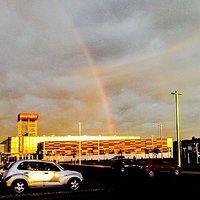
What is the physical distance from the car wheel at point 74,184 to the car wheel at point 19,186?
94.0 inches

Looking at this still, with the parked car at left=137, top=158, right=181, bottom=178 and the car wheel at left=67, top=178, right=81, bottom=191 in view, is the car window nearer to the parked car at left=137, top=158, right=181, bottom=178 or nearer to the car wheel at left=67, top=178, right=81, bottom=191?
the car wheel at left=67, top=178, right=81, bottom=191

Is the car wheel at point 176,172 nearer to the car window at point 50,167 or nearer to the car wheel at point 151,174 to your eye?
the car wheel at point 151,174

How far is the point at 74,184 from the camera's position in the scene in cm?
2148

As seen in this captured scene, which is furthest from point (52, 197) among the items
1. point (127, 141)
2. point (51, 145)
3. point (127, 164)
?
point (127, 141)

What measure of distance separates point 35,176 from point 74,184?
2.31 metres

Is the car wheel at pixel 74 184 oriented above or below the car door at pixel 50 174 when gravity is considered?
below

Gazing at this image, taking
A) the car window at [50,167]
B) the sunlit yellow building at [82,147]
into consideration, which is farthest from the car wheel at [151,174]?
the sunlit yellow building at [82,147]

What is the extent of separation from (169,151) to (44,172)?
4850 inches

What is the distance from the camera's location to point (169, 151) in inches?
5507

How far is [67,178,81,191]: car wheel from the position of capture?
21277 mm

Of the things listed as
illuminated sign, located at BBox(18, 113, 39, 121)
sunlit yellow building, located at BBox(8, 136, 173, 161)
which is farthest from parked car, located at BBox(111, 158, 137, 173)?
illuminated sign, located at BBox(18, 113, 39, 121)

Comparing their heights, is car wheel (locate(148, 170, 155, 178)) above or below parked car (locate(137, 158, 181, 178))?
below

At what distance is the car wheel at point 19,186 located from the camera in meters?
20.0

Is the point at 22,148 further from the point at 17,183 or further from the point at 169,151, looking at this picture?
the point at 17,183
